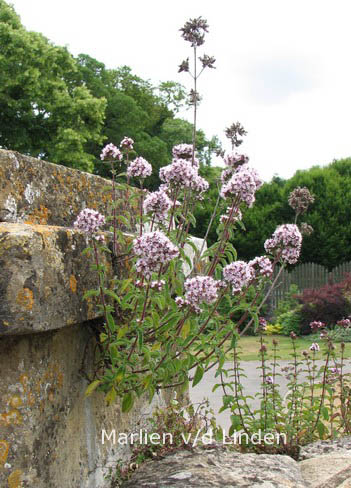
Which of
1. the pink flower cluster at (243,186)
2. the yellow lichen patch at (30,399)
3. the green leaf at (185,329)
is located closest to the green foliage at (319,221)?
the pink flower cluster at (243,186)

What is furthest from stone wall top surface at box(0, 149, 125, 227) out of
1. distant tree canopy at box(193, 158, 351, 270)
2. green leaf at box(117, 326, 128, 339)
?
distant tree canopy at box(193, 158, 351, 270)

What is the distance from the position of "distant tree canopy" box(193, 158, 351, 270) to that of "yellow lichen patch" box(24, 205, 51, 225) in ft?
55.8

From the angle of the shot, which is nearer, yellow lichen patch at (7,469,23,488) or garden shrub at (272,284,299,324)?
yellow lichen patch at (7,469,23,488)

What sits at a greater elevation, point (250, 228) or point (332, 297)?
point (250, 228)

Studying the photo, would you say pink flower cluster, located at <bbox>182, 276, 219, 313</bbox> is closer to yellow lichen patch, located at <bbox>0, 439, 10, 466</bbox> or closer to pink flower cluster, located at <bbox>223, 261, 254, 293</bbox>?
pink flower cluster, located at <bbox>223, 261, 254, 293</bbox>

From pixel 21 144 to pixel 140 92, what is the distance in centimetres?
1371

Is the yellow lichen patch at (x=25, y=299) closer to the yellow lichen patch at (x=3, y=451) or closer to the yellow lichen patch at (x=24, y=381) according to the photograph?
the yellow lichen patch at (x=24, y=381)

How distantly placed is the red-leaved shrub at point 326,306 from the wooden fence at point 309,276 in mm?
2766

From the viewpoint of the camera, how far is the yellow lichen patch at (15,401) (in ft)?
6.62

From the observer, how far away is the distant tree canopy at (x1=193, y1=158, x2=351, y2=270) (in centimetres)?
2036

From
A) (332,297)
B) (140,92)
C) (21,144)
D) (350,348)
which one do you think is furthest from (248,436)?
(140,92)

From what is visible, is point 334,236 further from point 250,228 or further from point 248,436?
point 248,436

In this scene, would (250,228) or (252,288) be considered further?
(250,228)

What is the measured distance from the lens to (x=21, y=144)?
24.0 meters
